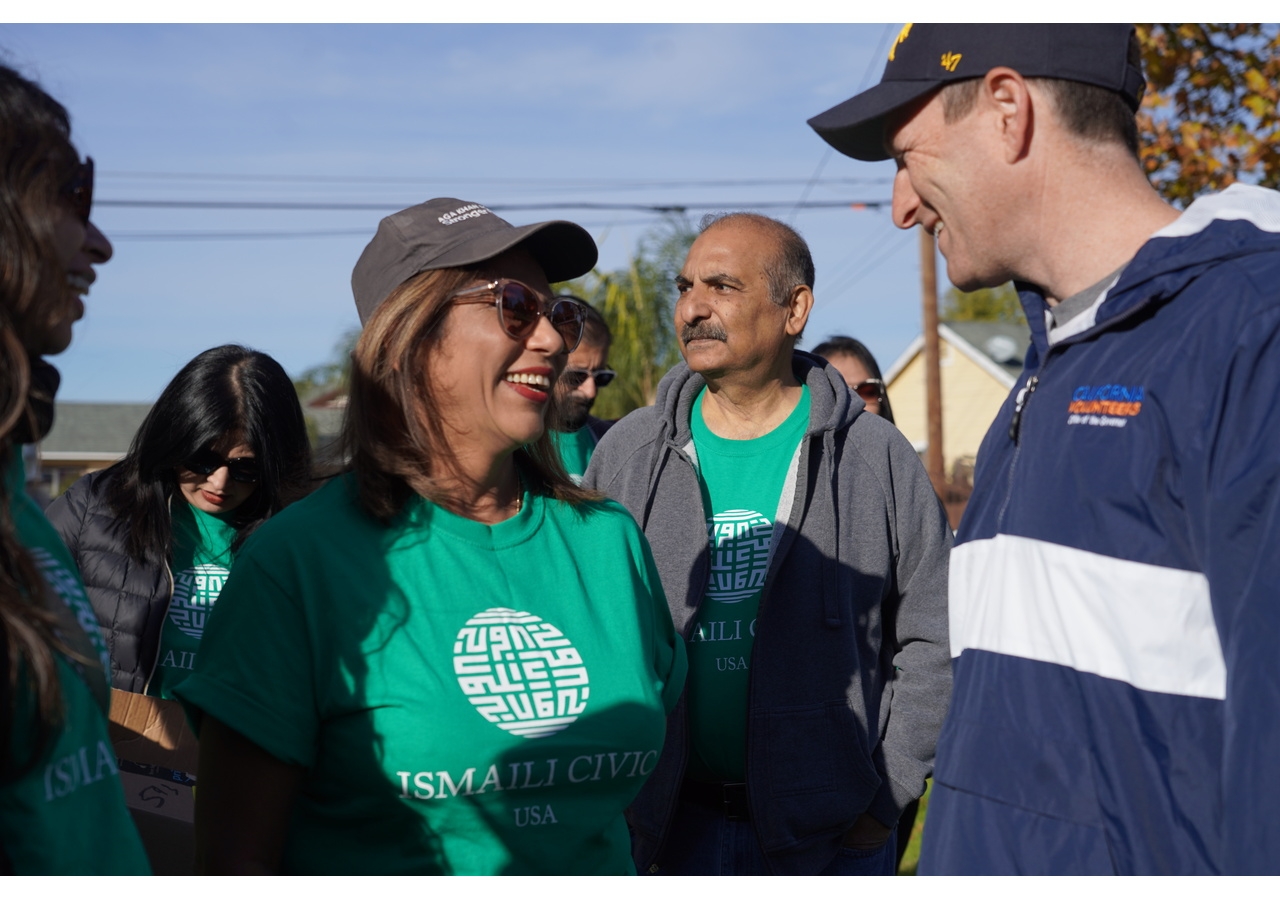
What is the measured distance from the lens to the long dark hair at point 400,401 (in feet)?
7.50

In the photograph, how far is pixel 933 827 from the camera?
188 cm

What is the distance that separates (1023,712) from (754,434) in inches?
82.4

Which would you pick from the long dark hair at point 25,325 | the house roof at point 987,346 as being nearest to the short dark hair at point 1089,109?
the long dark hair at point 25,325

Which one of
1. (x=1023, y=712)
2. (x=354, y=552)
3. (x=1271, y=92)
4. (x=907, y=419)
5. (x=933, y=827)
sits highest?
(x=1271, y=92)

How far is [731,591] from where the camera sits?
11.5 ft

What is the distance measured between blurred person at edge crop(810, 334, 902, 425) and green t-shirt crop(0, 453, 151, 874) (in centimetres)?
467

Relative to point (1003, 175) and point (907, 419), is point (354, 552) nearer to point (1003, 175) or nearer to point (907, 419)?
point (1003, 175)

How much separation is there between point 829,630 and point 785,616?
147 millimetres

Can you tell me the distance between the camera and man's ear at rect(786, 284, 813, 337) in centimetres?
388

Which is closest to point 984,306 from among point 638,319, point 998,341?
point 998,341

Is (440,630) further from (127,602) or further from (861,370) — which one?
(861,370)

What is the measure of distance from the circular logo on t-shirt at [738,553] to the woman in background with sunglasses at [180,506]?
148cm

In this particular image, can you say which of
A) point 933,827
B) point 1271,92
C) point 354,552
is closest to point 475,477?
point 354,552

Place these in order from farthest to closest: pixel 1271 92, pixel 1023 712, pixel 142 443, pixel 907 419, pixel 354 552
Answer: pixel 907 419 < pixel 1271 92 < pixel 142 443 < pixel 354 552 < pixel 1023 712
